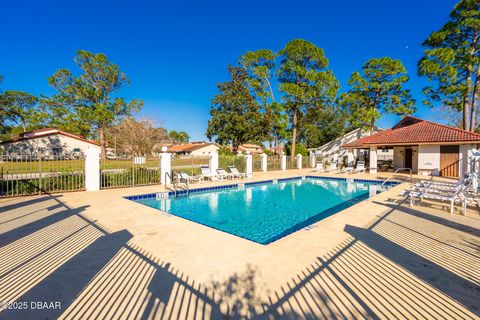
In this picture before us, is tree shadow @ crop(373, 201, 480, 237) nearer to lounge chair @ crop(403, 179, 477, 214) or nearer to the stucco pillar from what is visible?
lounge chair @ crop(403, 179, 477, 214)

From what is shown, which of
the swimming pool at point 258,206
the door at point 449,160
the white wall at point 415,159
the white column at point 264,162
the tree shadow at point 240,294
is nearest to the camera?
the tree shadow at point 240,294

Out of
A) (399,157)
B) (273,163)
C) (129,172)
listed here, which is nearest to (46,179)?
(129,172)

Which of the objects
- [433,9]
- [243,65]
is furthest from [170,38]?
[433,9]

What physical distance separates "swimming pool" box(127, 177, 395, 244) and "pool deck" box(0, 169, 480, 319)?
158 cm

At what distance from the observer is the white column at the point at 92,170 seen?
1033 centimetres

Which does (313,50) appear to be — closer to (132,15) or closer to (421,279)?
(132,15)

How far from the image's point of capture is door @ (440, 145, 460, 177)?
53.5 feet

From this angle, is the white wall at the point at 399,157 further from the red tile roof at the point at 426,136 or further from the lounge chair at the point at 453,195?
the lounge chair at the point at 453,195

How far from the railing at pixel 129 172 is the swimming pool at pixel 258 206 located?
106 inches

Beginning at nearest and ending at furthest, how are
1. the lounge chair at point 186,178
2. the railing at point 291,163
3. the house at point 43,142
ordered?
the lounge chair at point 186,178
the railing at point 291,163
the house at point 43,142

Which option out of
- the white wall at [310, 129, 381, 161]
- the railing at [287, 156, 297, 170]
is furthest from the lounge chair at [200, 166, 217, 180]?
the white wall at [310, 129, 381, 161]

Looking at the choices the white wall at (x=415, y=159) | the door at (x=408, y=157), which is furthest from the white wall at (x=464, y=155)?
the door at (x=408, y=157)

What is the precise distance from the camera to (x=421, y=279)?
3107mm

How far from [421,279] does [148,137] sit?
78.4 feet
